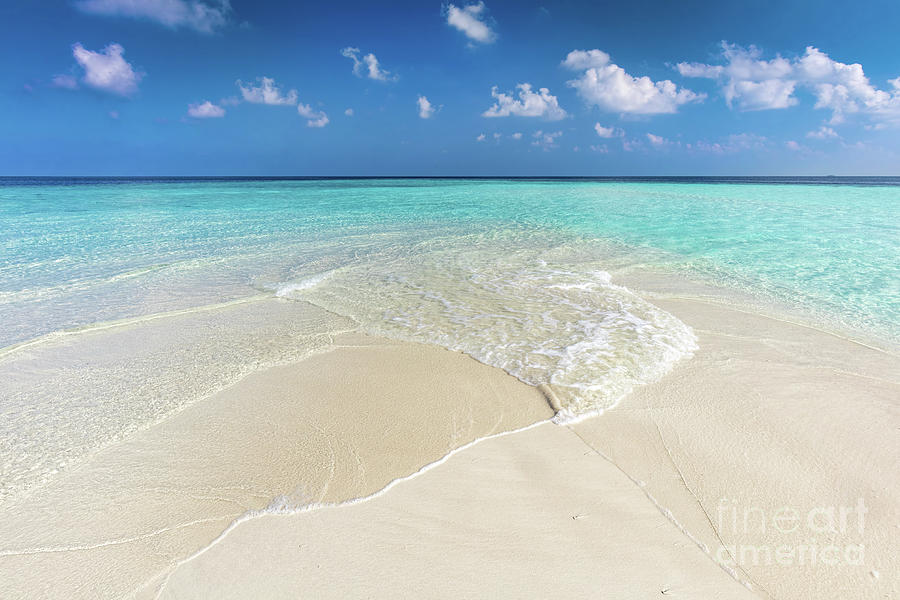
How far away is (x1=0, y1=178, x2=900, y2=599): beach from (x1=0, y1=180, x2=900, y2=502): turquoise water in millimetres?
47

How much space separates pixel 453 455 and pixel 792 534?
6.33 feet

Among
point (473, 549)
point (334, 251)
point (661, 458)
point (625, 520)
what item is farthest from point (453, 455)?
point (334, 251)

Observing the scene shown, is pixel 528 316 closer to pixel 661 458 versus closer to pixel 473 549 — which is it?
pixel 661 458

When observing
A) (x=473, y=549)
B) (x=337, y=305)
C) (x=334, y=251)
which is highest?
(x=334, y=251)

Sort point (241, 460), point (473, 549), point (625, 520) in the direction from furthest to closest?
point (241, 460) → point (625, 520) → point (473, 549)

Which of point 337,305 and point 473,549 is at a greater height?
point 337,305

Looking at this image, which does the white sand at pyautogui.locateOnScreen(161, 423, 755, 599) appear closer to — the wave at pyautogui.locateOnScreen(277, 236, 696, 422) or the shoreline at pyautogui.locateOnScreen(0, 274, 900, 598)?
the shoreline at pyautogui.locateOnScreen(0, 274, 900, 598)

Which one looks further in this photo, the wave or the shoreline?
the wave

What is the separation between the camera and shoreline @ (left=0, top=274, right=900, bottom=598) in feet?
7.14

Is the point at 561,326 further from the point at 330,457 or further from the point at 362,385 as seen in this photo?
the point at 330,457

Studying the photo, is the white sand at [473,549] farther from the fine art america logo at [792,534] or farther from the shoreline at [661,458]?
the fine art america logo at [792,534]

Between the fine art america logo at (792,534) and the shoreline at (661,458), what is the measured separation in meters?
0.03

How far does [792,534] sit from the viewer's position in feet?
7.66

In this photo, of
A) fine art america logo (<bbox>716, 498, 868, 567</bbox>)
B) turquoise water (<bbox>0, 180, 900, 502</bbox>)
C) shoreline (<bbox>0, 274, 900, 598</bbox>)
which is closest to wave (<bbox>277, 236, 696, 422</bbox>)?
turquoise water (<bbox>0, 180, 900, 502</bbox>)
